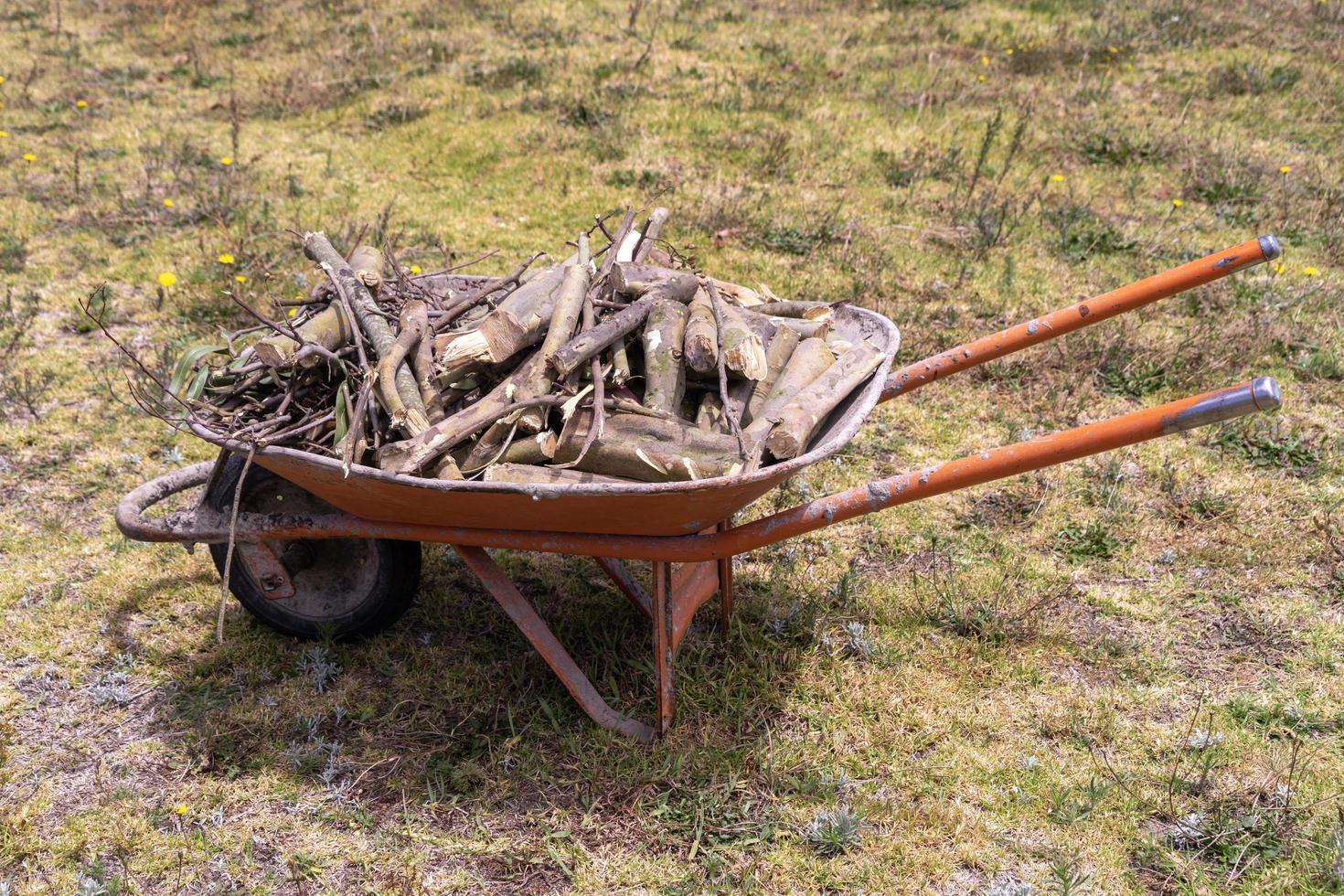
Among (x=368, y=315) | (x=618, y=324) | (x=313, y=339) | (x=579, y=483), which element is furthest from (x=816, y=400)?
(x=313, y=339)

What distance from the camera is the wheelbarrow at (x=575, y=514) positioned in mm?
2459

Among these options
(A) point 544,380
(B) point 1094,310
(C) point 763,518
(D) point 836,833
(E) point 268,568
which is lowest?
(D) point 836,833

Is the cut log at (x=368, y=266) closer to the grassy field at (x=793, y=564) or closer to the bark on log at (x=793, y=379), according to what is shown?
the grassy field at (x=793, y=564)

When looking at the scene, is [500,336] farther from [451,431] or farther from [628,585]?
[628,585]

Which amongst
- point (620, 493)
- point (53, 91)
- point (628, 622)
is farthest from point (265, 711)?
point (53, 91)

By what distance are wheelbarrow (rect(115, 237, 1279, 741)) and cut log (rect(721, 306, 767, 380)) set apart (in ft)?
0.98

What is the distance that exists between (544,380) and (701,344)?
19.0 inches

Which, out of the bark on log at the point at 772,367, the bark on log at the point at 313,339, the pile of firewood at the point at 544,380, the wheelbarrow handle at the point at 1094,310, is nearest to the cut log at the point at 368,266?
the pile of firewood at the point at 544,380

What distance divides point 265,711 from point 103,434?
7.41 feet

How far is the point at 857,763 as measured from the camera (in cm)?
309

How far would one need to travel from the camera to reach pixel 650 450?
2691 mm

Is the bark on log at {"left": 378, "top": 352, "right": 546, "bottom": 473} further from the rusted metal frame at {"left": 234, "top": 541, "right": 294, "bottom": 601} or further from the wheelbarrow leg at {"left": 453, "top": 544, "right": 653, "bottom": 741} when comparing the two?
the rusted metal frame at {"left": 234, "top": 541, "right": 294, "bottom": 601}

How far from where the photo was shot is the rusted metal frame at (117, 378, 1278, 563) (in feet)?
6.90

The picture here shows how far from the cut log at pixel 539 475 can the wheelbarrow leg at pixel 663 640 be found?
37 cm
